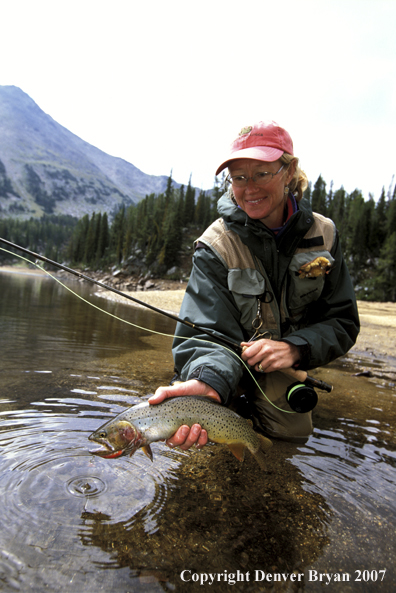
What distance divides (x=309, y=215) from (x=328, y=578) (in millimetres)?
3077

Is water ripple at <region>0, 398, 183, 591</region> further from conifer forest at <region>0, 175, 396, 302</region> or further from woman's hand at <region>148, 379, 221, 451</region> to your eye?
conifer forest at <region>0, 175, 396, 302</region>

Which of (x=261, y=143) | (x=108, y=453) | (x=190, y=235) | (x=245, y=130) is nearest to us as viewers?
(x=108, y=453)

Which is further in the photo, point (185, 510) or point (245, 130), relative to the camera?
point (245, 130)

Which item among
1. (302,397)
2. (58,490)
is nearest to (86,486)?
(58,490)

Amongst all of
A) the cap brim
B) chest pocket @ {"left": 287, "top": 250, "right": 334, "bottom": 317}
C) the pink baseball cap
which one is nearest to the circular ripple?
chest pocket @ {"left": 287, "top": 250, "right": 334, "bottom": 317}

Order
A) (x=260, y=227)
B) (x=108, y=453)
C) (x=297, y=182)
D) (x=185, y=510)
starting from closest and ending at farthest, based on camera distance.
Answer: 1. (x=108, y=453)
2. (x=185, y=510)
3. (x=260, y=227)
4. (x=297, y=182)

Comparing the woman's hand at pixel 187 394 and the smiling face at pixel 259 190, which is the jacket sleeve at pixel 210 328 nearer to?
the woman's hand at pixel 187 394

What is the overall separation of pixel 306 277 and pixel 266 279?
41 cm

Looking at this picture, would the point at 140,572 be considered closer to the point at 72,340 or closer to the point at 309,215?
the point at 309,215

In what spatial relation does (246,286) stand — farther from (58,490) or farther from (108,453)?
(58,490)

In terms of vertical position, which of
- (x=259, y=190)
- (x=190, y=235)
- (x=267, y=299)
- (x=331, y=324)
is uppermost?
(x=190, y=235)

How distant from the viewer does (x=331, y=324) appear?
3889 mm

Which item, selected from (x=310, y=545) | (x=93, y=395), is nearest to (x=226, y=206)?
(x=310, y=545)

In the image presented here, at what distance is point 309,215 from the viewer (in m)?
3.88
